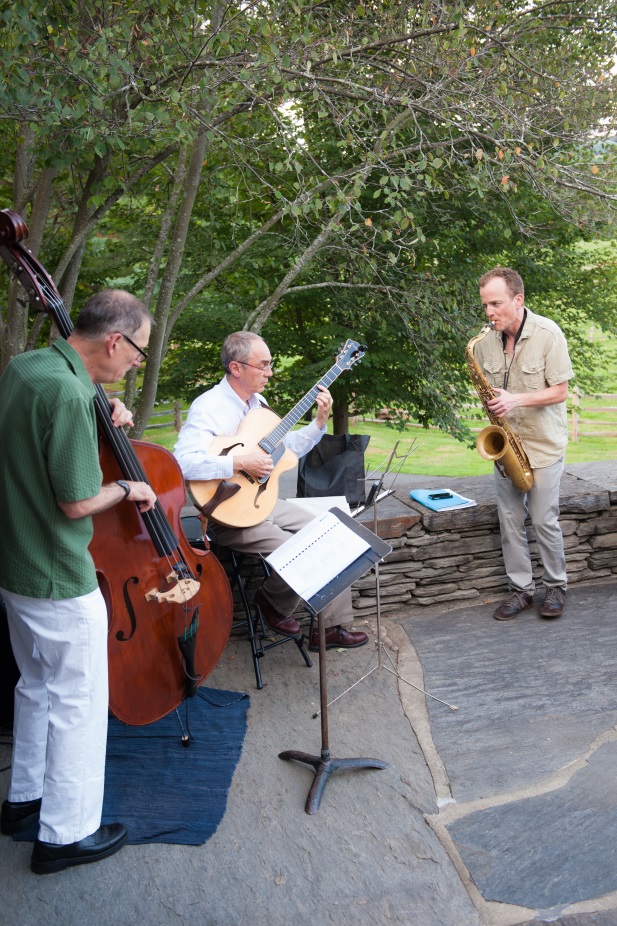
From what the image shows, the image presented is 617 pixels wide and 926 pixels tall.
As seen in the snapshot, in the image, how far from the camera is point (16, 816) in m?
2.96

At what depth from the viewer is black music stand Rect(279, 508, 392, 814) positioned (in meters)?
3.00

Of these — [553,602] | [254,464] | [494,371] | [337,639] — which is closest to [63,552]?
[254,464]

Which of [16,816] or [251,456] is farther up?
[251,456]

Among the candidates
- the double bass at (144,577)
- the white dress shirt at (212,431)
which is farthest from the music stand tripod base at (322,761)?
the white dress shirt at (212,431)

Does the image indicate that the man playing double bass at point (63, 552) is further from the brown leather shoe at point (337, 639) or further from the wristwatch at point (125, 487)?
the brown leather shoe at point (337, 639)

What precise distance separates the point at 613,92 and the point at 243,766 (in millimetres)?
4684

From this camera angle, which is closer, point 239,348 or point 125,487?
point 125,487

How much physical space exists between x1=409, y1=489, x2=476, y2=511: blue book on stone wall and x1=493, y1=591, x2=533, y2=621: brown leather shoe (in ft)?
2.09

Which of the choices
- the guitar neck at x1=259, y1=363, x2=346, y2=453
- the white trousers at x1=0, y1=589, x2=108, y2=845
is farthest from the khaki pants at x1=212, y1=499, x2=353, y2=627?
the white trousers at x1=0, y1=589, x2=108, y2=845

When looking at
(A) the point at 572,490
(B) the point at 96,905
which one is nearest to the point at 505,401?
(A) the point at 572,490

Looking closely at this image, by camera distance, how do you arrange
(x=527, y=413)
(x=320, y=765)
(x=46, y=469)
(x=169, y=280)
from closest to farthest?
(x=46, y=469), (x=320, y=765), (x=527, y=413), (x=169, y=280)

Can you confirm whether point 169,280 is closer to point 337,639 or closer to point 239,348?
point 239,348

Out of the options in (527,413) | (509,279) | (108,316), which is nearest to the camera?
(108,316)

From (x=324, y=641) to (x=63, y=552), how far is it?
3.73 feet
